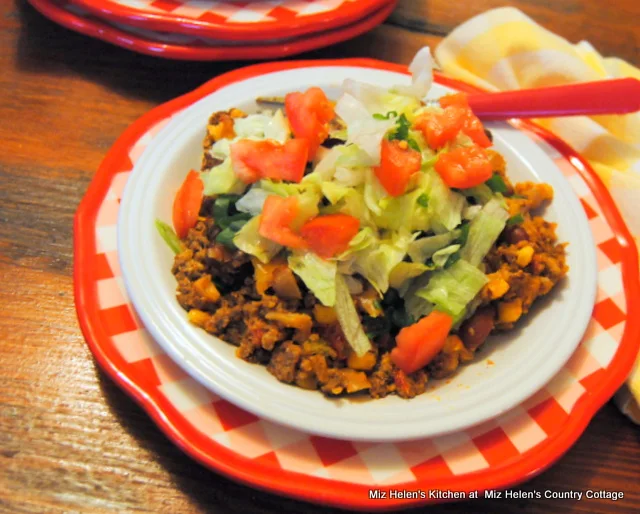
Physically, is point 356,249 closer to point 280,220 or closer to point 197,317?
point 280,220

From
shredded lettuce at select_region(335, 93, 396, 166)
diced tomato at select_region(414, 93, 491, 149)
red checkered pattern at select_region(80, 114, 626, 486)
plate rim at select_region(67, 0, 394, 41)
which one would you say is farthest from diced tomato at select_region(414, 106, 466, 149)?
plate rim at select_region(67, 0, 394, 41)

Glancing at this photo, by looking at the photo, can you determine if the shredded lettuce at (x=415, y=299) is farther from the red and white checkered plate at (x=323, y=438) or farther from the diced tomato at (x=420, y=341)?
the red and white checkered plate at (x=323, y=438)

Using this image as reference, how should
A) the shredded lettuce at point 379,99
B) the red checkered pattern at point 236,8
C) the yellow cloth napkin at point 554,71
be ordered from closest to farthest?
the shredded lettuce at point 379,99 → the yellow cloth napkin at point 554,71 → the red checkered pattern at point 236,8

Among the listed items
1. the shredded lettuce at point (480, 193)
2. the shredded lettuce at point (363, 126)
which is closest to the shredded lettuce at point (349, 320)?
the shredded lettuce at point (363, 126)

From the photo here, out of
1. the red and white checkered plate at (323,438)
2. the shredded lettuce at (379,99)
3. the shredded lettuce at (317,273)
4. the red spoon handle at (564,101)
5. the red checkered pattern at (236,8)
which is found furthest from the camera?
the red checkered pattern at (236,8)

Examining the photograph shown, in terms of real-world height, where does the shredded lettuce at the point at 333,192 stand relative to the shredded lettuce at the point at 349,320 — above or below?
above

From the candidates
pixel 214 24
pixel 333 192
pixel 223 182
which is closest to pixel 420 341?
pixel 333 192

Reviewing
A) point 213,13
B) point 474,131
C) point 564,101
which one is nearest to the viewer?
point 474,131
